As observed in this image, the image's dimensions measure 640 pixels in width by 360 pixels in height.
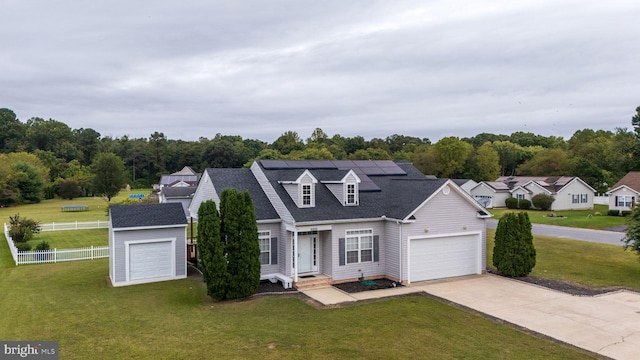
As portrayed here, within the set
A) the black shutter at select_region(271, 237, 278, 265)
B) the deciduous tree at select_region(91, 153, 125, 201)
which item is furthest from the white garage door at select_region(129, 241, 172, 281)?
the deciduous tree at select_region(91, 153, 125, 201)

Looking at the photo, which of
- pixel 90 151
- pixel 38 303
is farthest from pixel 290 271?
pixel 90 151

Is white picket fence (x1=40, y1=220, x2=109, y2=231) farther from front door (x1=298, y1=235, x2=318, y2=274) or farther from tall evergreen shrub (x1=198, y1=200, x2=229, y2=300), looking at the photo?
front door (x1=298, y1=235, x2=318, y2=274)

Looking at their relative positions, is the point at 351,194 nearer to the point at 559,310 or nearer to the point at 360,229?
the point at 360,229

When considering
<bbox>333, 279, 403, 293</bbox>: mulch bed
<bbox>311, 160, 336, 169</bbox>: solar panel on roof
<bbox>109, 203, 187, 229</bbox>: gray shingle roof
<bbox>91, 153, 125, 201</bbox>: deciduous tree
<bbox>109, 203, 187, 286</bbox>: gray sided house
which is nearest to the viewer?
<bbox>333, 279, 403, 293</bbox>: mulch bed

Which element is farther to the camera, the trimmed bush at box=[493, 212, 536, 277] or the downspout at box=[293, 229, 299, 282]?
the trimmed bush at box=[493, 212, 536, 277]

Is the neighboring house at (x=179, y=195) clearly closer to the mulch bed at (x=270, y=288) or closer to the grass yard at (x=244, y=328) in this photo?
the grass yard at (x=244, y=328)

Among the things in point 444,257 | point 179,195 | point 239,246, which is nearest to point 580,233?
point 444,257
